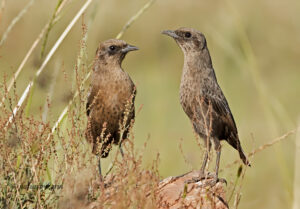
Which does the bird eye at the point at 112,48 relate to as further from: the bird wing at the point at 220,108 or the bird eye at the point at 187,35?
the bird wing at the point at 220,108

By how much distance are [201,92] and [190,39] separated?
48 centimetres

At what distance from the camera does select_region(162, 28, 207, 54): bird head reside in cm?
596

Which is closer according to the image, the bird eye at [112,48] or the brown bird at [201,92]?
the brown bird at [201,92]

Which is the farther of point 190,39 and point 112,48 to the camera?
point 112,48

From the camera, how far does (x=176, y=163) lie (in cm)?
966

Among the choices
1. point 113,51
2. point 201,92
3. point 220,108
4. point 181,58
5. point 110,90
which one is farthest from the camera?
point 181,58

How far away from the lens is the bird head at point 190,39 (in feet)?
19.5

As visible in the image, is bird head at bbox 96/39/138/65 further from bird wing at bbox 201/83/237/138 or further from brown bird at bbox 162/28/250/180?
bird wing at bbox 201/83/237/138

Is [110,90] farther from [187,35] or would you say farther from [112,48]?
[187,35]

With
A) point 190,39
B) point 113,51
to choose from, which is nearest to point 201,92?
point 190,39

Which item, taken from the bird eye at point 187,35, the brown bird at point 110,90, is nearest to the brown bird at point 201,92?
the bird eye at point 187,35

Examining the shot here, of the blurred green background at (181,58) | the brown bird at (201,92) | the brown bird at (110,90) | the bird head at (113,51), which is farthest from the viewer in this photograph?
the blurred green background at (181,58)

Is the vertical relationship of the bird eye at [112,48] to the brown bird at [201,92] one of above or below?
above

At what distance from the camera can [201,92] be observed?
5.77 meters
